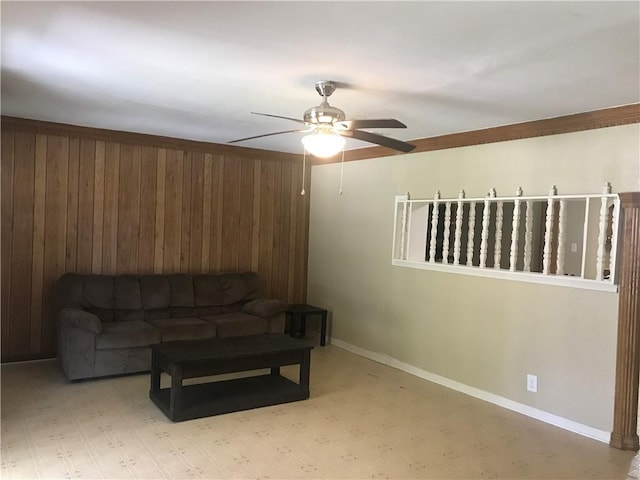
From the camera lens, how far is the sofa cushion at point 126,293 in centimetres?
501

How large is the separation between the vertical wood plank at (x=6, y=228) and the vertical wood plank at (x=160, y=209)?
1356mm

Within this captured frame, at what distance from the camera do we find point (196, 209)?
229 inches

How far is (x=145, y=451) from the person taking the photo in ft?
10.4

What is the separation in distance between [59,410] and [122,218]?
2194 mm

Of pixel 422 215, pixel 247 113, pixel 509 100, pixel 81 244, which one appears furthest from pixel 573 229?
pixel 81 244

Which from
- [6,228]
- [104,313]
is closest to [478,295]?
[104,313]

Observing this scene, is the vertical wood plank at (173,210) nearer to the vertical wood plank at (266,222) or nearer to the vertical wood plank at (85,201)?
the vertical wood plank at (85,201)

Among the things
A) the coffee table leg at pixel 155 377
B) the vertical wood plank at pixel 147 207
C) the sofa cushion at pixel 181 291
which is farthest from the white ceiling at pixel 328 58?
the coffee table leg at pixel 155 377

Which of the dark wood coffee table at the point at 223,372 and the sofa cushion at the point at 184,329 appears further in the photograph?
the sofa cushion at the point at 184,329

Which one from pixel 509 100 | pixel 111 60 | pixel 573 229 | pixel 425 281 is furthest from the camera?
pixel 573 229

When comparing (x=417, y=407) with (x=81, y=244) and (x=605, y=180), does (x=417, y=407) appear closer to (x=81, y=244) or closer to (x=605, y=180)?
(x=605, y=180)

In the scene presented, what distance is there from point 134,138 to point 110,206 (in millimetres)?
747

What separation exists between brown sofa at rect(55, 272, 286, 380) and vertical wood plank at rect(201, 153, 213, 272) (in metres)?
0.31

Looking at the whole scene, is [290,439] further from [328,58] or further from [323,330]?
[323,330]
